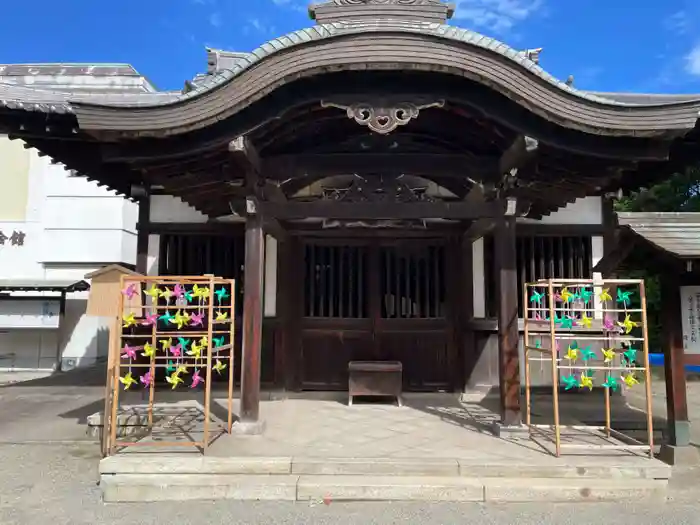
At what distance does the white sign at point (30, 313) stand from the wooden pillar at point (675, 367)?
14848 millimetres

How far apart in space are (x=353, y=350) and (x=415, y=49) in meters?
5.08

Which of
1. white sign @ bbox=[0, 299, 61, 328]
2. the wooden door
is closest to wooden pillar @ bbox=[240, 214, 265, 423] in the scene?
the wooden door

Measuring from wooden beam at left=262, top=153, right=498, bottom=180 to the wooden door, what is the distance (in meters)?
2.69

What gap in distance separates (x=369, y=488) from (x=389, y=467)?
282mm

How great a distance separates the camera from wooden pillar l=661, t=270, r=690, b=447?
5852mm

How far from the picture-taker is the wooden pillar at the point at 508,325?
567cm

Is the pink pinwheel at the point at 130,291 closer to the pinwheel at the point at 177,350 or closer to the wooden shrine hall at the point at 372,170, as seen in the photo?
the pinwheel at the point at 177,350

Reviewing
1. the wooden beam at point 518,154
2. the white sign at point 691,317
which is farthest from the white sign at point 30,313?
the white sign at point 691,317

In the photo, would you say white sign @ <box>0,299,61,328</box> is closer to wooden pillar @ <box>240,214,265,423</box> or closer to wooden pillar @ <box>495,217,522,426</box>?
wooden pillar @ <box>240,214,265,423</box>

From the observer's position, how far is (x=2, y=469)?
5.75m

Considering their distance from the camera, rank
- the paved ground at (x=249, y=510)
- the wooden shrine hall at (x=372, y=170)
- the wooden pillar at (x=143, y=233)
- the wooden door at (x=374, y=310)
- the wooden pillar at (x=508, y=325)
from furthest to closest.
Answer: the wooden door at (x=374, y=310) → the wooden pillar at (x=143, y=233) → the wooden pillar at (x=508, y=325) → the wooden shrine hall at (x=372, y=170) → the paved ground at (x=249, y=510)

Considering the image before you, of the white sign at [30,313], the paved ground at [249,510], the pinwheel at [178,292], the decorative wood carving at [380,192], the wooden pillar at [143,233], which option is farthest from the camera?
the white sign at [30,313]

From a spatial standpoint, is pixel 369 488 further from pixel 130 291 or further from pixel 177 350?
pixel 130 291

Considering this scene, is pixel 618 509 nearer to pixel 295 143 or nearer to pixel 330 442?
pixel 330 442
